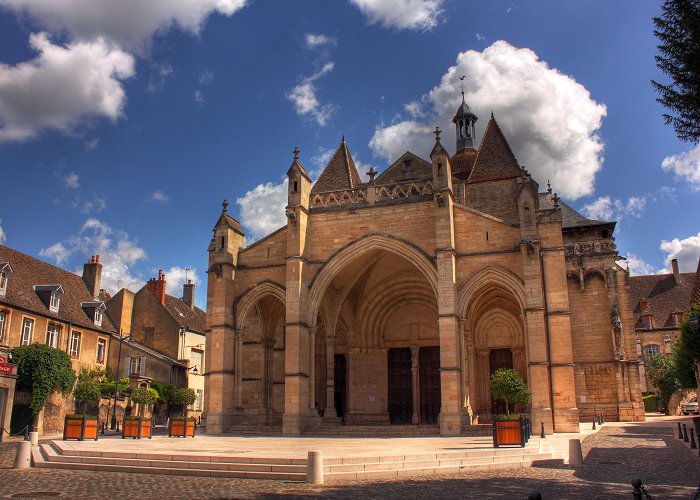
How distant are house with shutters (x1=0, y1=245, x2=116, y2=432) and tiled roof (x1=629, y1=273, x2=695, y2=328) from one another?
120 ft

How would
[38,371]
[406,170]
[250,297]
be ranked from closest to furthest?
[250,297], [38,371], [406,170]

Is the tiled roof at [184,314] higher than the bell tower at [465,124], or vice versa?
the bell tower at [465,124]

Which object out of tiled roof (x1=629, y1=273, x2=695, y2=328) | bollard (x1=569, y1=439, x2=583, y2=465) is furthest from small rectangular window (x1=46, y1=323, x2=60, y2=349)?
tiled roof (x1=629, y1=273, x2=695, y2=328)

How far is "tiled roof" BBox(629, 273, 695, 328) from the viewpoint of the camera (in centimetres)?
4625

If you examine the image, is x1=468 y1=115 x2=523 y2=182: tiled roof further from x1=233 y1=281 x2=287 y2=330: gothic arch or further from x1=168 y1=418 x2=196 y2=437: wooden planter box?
x1=168 y1=418 x2=196 y2=437: wooden planter box

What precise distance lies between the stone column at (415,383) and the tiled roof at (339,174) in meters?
7.83

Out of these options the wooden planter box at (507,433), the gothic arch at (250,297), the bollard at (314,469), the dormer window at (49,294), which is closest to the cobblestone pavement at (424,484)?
the bollard at (314,469)

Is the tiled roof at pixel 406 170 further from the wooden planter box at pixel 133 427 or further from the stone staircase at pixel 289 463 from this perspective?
the stone staircase at pixel 289 463

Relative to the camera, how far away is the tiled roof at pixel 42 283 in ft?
84.1

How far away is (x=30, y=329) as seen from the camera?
2553 cm

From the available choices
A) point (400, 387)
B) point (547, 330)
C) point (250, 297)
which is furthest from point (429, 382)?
point (250, 297)

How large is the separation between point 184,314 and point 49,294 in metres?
10.8

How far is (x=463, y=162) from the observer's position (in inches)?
1309

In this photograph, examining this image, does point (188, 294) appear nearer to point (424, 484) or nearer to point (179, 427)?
point (179, 427)
